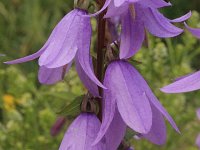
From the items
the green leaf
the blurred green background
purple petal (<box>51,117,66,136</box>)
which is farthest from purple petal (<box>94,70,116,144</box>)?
purple petal (<box>51,117,66,136</box>)

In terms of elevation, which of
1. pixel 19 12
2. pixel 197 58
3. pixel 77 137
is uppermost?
pixel 77 137

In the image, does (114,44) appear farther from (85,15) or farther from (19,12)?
(19,12)

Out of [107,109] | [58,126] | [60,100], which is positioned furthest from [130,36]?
[60,100]

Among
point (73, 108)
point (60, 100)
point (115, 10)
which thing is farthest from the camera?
point (60, 100)

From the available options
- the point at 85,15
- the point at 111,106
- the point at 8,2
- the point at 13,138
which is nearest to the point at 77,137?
the point at 111,106

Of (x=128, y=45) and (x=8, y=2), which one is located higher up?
(x=128, y=45)

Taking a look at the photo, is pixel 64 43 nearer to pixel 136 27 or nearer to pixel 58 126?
pixel 136 27

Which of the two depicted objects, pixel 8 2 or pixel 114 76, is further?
pixel 8 2
